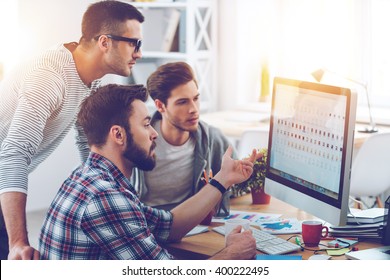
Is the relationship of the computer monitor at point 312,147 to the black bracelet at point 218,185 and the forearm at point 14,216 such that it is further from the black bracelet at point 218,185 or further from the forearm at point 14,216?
the forearm at point 14,216

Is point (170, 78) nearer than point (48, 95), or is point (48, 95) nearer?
point (48, 95)

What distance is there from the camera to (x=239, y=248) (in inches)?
63.6

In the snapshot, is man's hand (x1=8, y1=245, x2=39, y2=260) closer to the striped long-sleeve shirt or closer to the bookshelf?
the striped long-sleeve shirt

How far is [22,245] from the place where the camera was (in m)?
1.61

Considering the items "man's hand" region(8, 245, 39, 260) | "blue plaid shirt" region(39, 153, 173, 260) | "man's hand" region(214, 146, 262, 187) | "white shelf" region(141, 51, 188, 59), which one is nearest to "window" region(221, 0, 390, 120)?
"white shelf" region(141, 51, 188, 59)

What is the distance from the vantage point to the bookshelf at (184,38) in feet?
9.83

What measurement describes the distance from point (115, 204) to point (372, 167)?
163cm

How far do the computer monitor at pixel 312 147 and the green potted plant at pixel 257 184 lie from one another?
65mm

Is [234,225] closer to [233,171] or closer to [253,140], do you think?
[233,171]

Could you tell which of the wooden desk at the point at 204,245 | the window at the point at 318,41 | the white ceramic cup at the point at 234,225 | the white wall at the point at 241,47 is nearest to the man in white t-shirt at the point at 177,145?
the wooden desk at the point at 204,245

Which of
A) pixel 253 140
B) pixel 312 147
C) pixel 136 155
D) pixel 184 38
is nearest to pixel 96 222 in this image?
pixel 136 155

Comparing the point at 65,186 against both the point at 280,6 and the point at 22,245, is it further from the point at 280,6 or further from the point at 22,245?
the point at 280,6

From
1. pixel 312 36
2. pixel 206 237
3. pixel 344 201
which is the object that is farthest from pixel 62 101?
pixel 312 36

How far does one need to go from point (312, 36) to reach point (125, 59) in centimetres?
144
